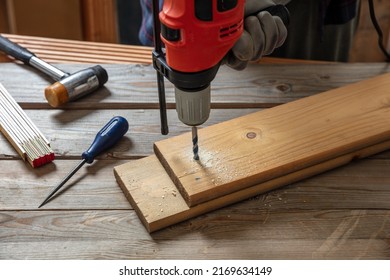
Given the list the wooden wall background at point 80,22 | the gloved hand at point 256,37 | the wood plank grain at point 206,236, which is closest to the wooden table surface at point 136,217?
the wood plank grain at point 206,236

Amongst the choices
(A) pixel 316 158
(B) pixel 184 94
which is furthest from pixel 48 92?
(A) pixel 316 158

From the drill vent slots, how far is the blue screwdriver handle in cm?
34

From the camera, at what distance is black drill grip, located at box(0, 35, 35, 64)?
1.26m

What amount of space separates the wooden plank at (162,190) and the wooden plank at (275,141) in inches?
0.4

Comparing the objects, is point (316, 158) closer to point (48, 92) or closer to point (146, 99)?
point (146, 99)

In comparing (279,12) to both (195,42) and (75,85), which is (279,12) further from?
(75,85)

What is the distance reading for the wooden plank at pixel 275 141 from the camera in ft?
3.04

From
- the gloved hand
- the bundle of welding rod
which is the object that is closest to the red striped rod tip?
the bundle of welding rod

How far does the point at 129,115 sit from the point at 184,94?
33 centimetres

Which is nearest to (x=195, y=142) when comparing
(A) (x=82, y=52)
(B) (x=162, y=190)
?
(B) (x=162, y=190)

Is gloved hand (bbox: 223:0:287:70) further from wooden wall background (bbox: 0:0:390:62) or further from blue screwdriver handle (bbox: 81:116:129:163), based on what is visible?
wooden wall background (bbox: 0:0:390:62)

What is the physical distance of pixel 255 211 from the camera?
0.92m

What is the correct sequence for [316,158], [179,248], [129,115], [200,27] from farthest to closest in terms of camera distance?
[129,115]
[316,158]
[179,248]
[200,27]

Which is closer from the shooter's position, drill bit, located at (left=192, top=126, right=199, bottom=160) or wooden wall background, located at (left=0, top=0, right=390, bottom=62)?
drill bit, located at (left=192, top=126, right=199, bottom=160)
